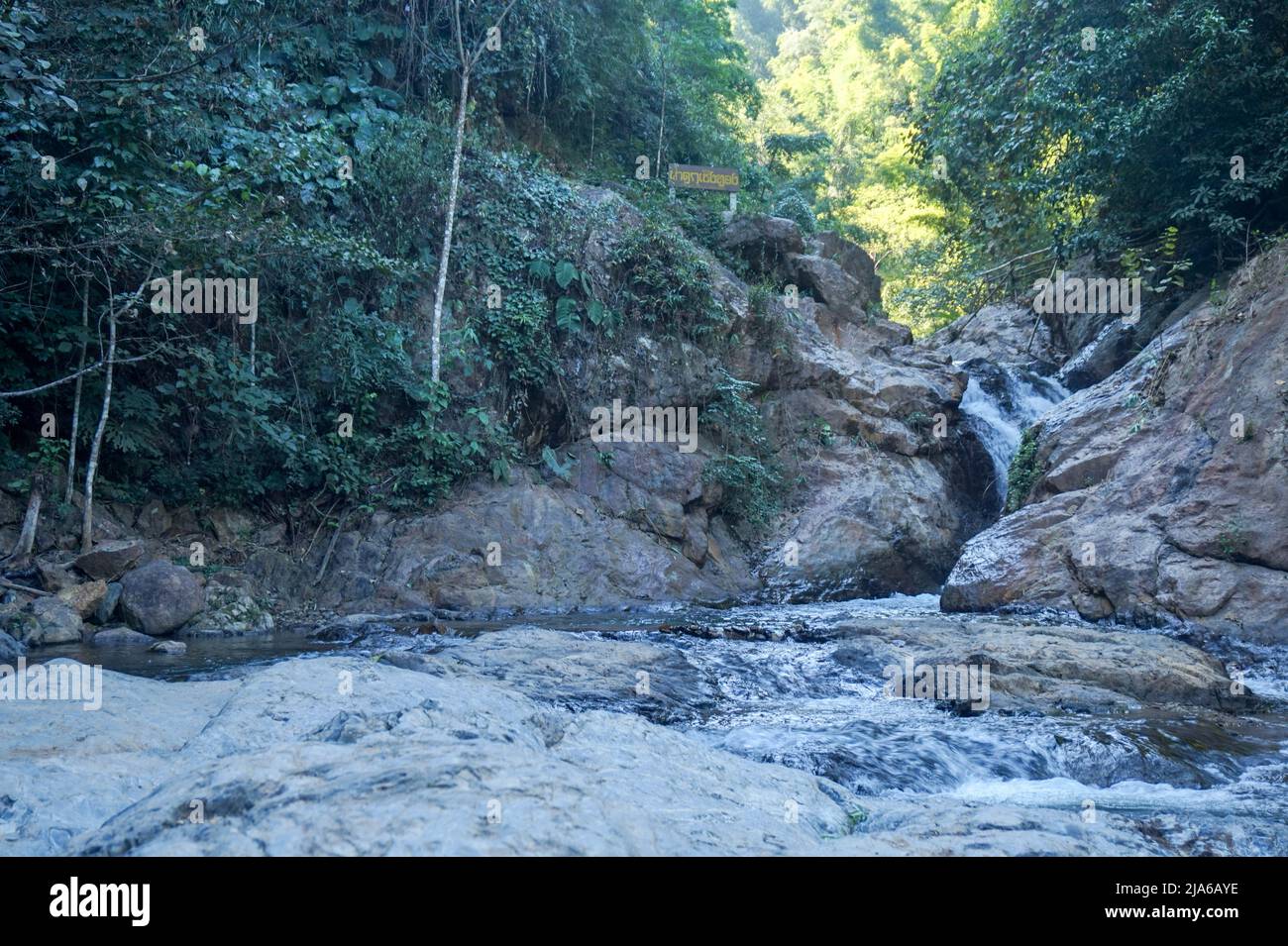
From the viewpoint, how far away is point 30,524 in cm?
1007

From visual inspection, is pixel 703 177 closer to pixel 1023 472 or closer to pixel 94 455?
pixel 1023 472

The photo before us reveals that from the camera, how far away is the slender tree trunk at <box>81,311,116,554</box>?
10.1 m

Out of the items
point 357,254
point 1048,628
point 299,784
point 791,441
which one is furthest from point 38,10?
point 791,441

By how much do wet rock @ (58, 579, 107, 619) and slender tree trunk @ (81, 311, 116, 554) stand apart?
0.93 meters

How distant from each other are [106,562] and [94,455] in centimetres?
148

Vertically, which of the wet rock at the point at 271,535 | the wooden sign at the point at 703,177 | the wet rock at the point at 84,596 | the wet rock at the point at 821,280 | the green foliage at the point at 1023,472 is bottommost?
the wet rock at the point at 84,596

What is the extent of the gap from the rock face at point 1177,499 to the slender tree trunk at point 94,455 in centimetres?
1027

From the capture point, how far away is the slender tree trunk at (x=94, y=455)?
1010 cm

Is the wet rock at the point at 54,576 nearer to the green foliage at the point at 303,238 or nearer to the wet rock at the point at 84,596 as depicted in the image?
the wet rock at the point at 84,596

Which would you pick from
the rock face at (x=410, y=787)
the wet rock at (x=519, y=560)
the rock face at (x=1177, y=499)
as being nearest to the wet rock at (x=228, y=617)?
the wet rock at (x=519, y=560)

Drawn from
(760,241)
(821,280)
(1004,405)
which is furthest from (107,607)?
(1004,405)

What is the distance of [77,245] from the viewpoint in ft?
25.1

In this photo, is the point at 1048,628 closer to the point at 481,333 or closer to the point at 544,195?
the point at 481,333

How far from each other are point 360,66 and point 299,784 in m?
15.2
